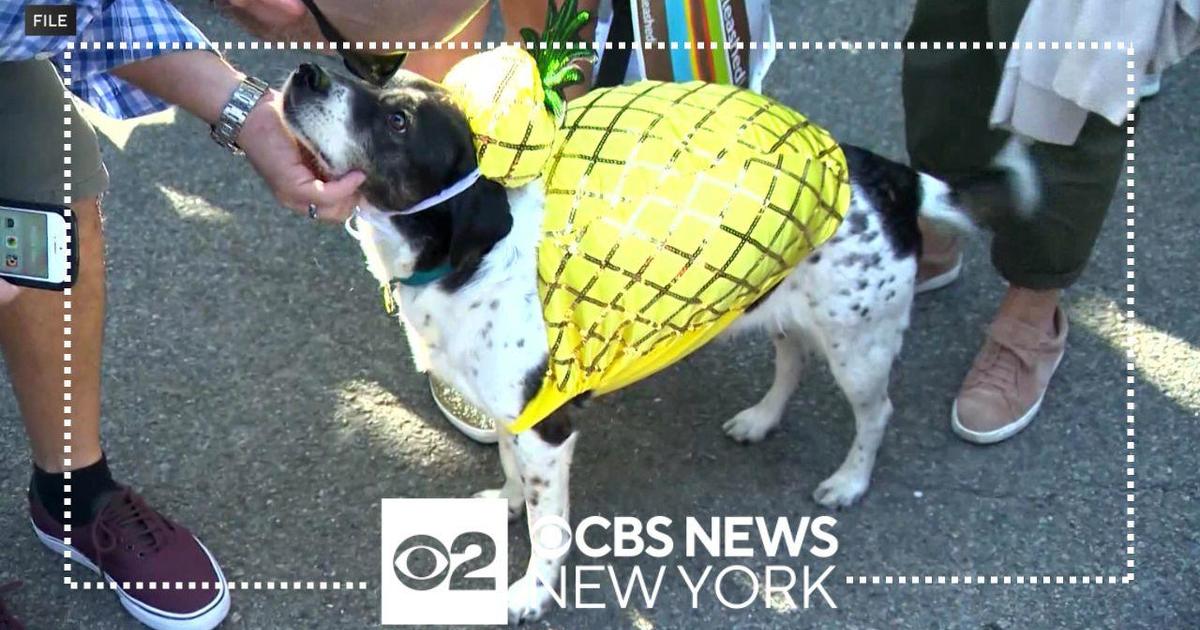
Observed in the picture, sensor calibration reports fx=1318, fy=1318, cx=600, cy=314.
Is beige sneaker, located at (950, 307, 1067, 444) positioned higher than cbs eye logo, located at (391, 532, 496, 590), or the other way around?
cbs eye logo, located at (391, 532, 496, 590)

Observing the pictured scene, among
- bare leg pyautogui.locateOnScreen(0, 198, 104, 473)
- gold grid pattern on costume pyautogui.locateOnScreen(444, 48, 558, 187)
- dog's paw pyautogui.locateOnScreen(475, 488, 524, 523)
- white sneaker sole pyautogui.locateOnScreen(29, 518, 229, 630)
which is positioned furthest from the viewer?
dog's paw pyautogui.locateOnScreen(475, 488, 524, 523)

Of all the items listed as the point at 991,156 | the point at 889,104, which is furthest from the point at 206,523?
the point at 889,104

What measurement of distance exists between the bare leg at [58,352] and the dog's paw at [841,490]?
5.76 feet

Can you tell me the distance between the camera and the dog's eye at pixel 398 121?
7.95 ft

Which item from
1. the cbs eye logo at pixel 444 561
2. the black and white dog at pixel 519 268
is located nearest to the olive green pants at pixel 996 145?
the black and white dog at pixel 519 268

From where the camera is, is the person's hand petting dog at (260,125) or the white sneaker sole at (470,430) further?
the white sneaker sole at (470,430)

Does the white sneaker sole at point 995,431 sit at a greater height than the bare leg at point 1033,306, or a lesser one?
lesser

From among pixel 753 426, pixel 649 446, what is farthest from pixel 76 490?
pixel 753 426

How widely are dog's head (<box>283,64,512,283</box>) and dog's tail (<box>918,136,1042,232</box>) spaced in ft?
3.46

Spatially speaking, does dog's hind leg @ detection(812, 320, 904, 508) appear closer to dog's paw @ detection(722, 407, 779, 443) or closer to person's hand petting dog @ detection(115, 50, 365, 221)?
dog's paw @ detection(722, 407, 779, 443)

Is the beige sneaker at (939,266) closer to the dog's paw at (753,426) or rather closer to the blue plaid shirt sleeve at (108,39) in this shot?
the dog's paw at (753,426)

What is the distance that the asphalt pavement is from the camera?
3.10m

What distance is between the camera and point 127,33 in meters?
2.51

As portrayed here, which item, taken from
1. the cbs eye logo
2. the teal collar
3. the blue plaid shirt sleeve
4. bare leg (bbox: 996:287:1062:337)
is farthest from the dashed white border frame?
the teal collar
